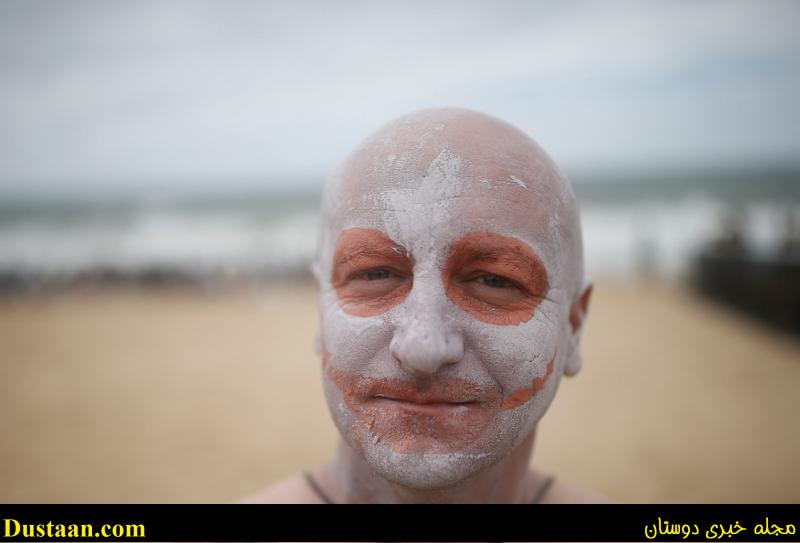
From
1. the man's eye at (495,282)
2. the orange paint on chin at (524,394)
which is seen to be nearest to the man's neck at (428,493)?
the orange paint on chin at (524,394)

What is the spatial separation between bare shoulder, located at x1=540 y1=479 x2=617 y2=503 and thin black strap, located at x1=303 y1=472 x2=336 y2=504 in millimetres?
1019

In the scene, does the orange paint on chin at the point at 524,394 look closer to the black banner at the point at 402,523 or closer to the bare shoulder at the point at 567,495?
the black banner at the point at 402,523

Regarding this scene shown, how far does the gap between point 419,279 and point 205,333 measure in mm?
11940

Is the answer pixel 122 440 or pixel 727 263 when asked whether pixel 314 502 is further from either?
pixel 727 263

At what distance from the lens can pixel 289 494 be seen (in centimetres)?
258

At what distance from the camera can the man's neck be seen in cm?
217

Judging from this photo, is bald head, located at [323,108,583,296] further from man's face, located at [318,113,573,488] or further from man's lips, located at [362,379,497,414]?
man's lips, located at [362,379,497,414]

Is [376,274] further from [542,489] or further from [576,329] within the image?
[542,489]

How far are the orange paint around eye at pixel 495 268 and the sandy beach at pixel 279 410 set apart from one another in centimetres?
480

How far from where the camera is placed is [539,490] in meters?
2.64

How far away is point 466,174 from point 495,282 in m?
0.40

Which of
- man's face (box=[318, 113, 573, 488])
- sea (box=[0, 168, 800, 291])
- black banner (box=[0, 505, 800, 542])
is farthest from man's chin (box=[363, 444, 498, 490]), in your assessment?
sea (box=[0, 168, 800, 291])

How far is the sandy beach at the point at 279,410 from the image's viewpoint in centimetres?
615

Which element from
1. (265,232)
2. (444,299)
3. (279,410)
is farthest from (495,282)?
(265,232)
